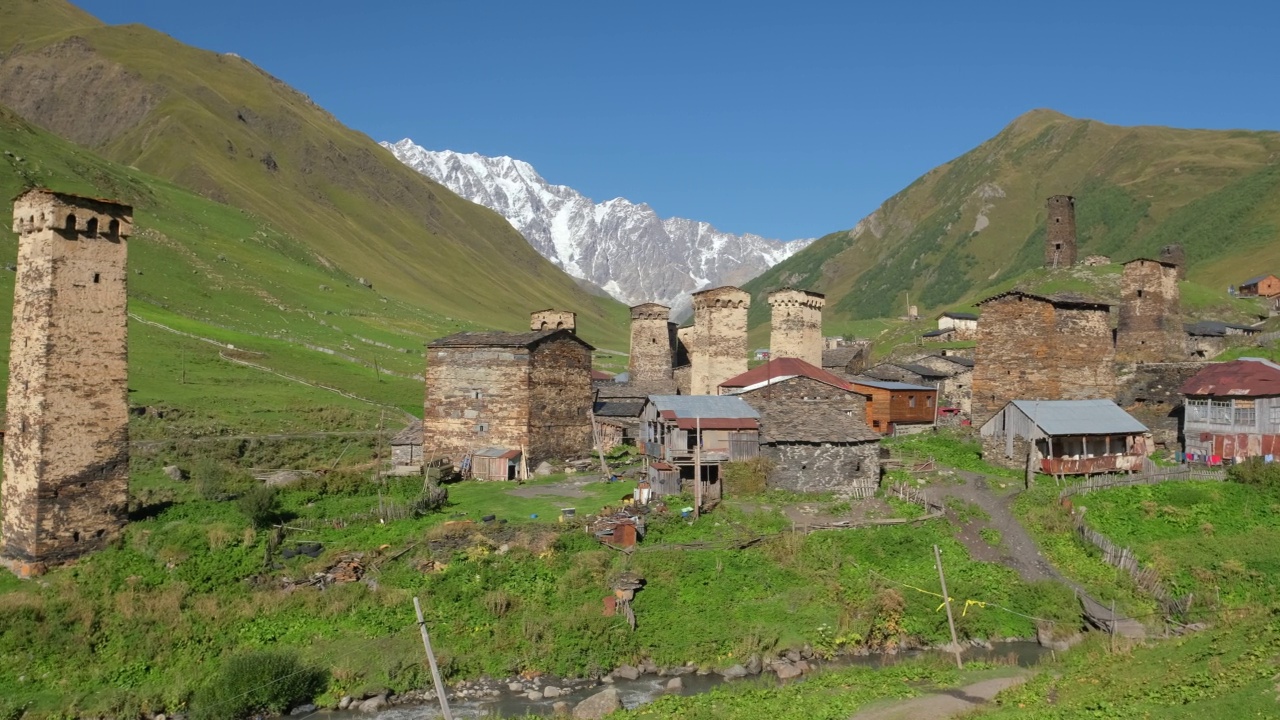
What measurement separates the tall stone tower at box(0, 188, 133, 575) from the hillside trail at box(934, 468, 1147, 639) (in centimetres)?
2829

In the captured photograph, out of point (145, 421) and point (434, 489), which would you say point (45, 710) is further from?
point (145, 421)

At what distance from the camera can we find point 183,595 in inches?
1029

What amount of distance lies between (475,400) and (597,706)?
22.9m

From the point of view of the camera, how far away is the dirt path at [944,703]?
20.0 meters

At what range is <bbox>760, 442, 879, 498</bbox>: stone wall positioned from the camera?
35.8 meters

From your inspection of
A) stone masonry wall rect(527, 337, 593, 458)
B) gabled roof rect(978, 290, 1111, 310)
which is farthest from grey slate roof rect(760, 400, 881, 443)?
gabled roof rect(978, 290, 1111, 310)

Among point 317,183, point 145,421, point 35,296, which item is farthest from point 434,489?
point 317,183

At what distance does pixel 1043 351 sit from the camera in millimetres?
42781

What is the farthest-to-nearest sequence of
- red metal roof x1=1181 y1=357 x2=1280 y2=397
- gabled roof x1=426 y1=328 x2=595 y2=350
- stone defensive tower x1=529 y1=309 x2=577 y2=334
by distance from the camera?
stone defensive tower x1=529 y1=309 x2=577 y2=334, gabled roof x1=426 y1=328 x2=595 y2=350, red metal roof x1=1181 y1=357 x2=1280 y2=397

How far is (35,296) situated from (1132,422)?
133 feet

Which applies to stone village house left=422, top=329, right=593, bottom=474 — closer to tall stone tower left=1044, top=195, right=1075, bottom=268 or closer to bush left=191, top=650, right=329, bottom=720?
bush left=191, top=650, right=329, bottom=720

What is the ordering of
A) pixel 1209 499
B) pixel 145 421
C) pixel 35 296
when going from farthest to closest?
pixel 145 421 → pixel 1209 499 → pixel 35 296

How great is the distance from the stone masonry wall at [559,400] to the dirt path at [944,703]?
2431 centimetres

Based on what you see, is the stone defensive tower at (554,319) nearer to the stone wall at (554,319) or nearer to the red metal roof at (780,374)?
the stone wall at (554,319)
